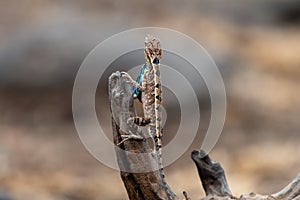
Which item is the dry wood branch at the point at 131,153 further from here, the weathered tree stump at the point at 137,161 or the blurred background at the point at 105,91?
the blurred background at the point at 105,91

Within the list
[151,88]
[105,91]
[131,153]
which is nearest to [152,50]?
[151,88]

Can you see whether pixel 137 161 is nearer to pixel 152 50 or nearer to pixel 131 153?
pixel 131 153

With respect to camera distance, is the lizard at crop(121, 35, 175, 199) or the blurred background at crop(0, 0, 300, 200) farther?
the blurred background at crop(0, 0, 300, 200)

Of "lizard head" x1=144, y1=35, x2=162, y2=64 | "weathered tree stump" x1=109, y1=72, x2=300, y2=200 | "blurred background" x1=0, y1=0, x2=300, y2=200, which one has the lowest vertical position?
"weathered tree stump" x1=109, y1=72, x2=300, y2=200

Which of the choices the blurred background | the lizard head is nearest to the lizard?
the lizard head

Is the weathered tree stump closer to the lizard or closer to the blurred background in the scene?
Answer: the lizard

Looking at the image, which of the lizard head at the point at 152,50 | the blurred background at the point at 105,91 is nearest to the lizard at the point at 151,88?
the lizard head at the point at 152,50
